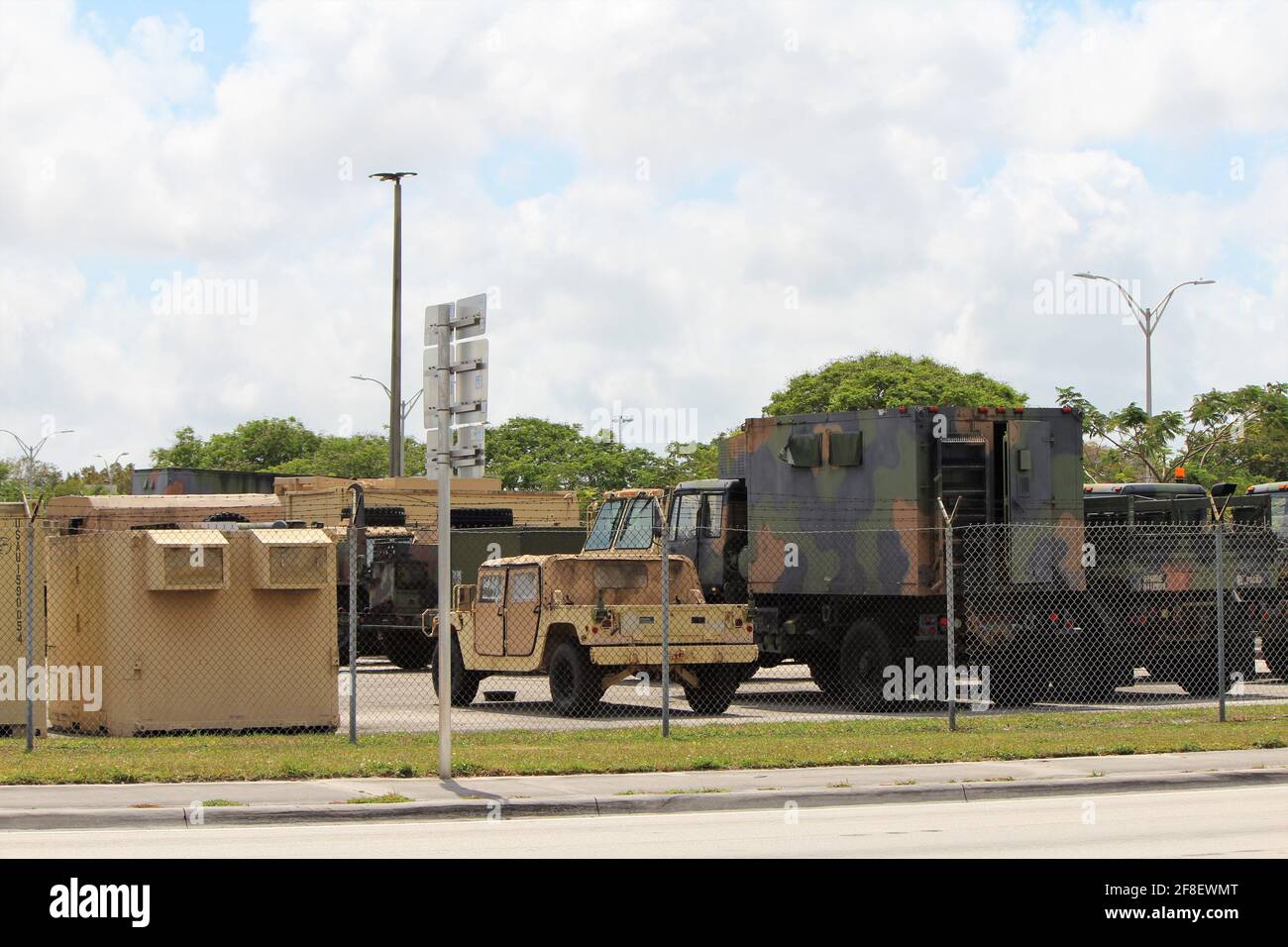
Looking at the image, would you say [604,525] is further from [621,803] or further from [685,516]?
[621,803]

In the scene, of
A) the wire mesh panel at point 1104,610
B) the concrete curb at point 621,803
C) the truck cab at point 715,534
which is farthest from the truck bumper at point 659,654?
the concrete curb at point 621,803

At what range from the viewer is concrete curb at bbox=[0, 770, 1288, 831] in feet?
38.4

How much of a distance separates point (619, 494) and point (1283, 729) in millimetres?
9993

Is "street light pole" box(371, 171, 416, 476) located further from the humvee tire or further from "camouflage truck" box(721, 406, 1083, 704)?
"camouflage truck" box(721, 406, 1083, 704)

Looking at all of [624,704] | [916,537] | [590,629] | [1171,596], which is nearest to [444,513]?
[590,629]

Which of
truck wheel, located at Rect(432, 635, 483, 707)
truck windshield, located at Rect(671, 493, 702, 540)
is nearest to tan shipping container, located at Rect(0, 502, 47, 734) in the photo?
truck wheel, located at Rect(432, 635, 483, 707)

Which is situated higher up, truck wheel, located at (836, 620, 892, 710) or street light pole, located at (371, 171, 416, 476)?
street light pole, located at (371, 171, 416, 476)

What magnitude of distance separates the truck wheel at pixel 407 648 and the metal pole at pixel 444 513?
15224mm

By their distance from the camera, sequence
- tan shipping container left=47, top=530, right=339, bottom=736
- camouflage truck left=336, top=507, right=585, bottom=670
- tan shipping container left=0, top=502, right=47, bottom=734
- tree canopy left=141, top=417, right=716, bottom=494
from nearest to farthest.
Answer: tan shipping container left=0, top=502, right=47, bottom=734 < tan shipping container left=47, top=530, right=339, bottom=736 < camouflage truck left=336, top=507, right=585, bottom=670 < tree canopy left=141, top=417, right=716, bottom=494

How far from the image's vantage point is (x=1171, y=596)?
23625mm

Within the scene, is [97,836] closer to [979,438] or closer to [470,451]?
[470,451]

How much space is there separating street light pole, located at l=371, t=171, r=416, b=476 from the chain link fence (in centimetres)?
1712

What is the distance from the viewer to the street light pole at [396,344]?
4378 centimetres

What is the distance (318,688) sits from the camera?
17.6 meters
